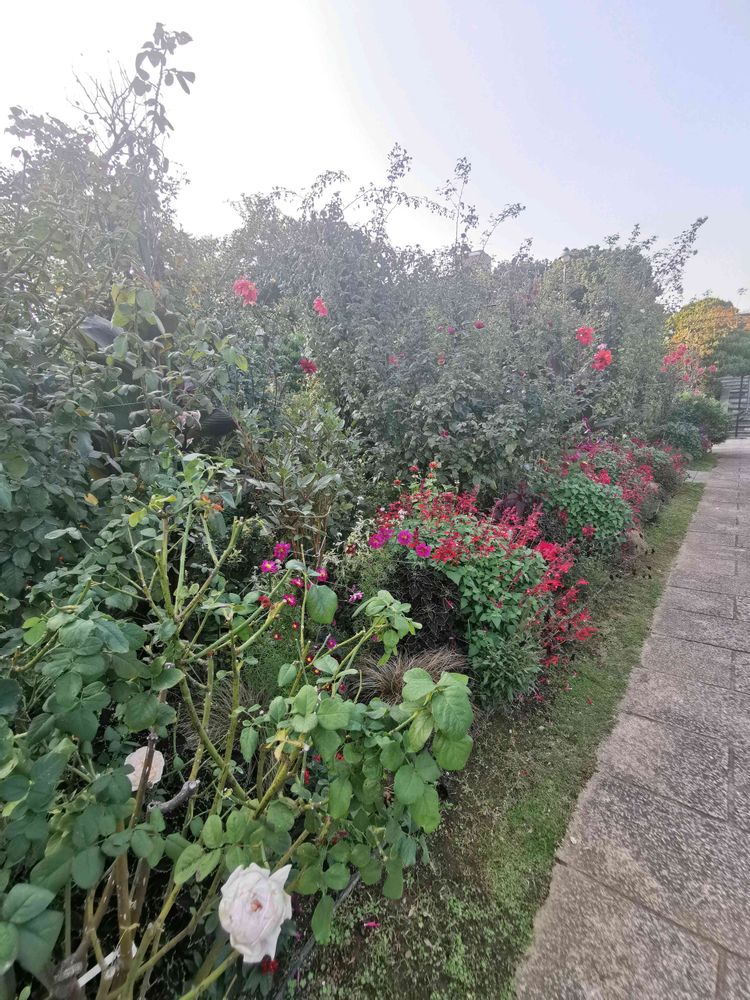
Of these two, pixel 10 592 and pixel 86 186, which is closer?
pixel 10 592

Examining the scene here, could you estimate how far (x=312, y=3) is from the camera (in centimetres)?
307

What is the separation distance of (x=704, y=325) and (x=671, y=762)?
15.5m

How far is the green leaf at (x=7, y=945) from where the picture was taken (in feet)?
1.60

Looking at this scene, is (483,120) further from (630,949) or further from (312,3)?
(630,949)

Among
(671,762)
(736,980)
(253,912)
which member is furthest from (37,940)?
(671,762)

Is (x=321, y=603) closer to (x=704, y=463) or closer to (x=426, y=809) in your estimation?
(x=426, y=809)

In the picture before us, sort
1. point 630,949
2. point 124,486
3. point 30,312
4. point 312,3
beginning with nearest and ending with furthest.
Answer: point 630,949, point 124,486, point 30,312, point 312,3

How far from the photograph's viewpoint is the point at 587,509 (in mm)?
3791

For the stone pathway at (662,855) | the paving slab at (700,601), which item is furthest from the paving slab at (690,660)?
the paving slab at (700,601)

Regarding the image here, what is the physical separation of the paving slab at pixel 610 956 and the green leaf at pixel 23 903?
1.38 m

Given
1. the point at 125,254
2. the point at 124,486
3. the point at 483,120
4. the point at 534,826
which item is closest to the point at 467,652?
the point at 534,826

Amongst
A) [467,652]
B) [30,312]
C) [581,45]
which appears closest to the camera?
[30,312]

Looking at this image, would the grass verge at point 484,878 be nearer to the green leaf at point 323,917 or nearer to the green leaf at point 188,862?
the green leaf at point 323,917

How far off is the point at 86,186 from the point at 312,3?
228 cm
